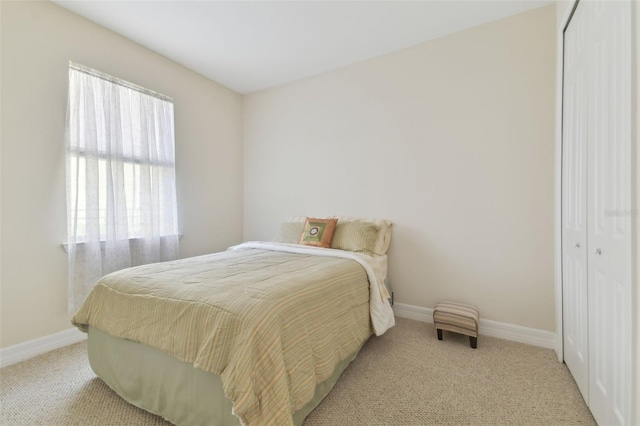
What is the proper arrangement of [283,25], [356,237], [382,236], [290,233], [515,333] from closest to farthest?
[515,333]
[283,25]
[356,237]
[382,236]
[290,233]

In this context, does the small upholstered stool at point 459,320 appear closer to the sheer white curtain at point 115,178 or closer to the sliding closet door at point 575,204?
the sliding closet door at point 575,204

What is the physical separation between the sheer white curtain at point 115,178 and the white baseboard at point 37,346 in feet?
0.77

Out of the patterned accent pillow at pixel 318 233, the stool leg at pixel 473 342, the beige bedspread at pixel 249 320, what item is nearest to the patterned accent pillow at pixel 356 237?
the patterned accent pillow at pixel 318 233

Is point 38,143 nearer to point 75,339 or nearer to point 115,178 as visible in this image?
point 115,178

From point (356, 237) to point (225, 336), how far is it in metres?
1.68

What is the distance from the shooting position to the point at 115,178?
251 cm

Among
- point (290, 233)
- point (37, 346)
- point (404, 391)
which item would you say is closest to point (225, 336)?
point (404, 391)

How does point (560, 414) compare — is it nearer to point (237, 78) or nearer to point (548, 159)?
point (548, 159)

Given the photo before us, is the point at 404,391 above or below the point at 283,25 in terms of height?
below

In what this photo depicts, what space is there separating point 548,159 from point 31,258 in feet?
13.2

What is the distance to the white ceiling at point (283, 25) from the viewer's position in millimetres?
2240

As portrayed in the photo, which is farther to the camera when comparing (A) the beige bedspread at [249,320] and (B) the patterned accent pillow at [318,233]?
(B) the patterned accent pillow at [318,233]

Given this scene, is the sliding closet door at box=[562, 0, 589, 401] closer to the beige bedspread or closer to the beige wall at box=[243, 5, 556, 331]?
the beige wall at box=[243, 5, 556, 331]

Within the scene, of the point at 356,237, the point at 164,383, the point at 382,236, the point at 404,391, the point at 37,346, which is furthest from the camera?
the point at 382,236
